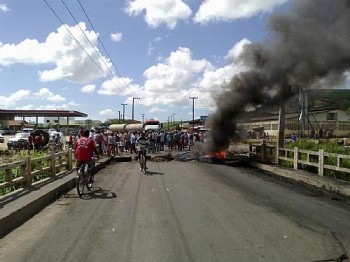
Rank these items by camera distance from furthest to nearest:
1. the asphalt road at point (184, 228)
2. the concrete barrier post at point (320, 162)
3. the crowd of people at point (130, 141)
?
1. the crowd of people at point (130, 141)
2. the concrete barrier post at point (320, 162)
3. the asphalt road at point (184, 228)

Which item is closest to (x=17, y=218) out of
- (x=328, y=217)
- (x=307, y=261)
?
(x=307, y=261)

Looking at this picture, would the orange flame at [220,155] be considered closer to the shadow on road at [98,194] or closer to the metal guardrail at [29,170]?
the metal guardrail at [29,170]

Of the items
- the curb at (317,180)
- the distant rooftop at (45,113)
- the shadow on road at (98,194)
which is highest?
the distant rooftop at (45,113)

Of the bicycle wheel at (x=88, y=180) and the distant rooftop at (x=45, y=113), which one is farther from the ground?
the distant rooftop at (x=45, y=113)

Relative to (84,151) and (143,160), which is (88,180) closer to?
A: (84,151)

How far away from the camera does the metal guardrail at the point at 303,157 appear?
1533 cm

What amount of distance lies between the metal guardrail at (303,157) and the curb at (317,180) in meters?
0.42

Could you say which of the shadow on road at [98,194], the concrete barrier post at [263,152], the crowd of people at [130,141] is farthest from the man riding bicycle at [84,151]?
the concrete barrier post at [263,152]

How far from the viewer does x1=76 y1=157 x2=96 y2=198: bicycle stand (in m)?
11.7

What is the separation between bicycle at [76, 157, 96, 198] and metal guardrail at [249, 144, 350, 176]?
306 inches

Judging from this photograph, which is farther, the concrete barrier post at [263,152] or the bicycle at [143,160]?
the concrete barrier post at [263,152]

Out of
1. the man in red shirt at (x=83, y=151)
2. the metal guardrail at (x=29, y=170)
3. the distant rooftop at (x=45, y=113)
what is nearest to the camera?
the metal guardrail at (x=29, y=170)

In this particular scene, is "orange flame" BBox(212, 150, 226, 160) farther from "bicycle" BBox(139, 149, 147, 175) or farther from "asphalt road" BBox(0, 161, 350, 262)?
"asphalt road" BBox(0, 161, 350, 262)

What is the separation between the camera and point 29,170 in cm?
1175
